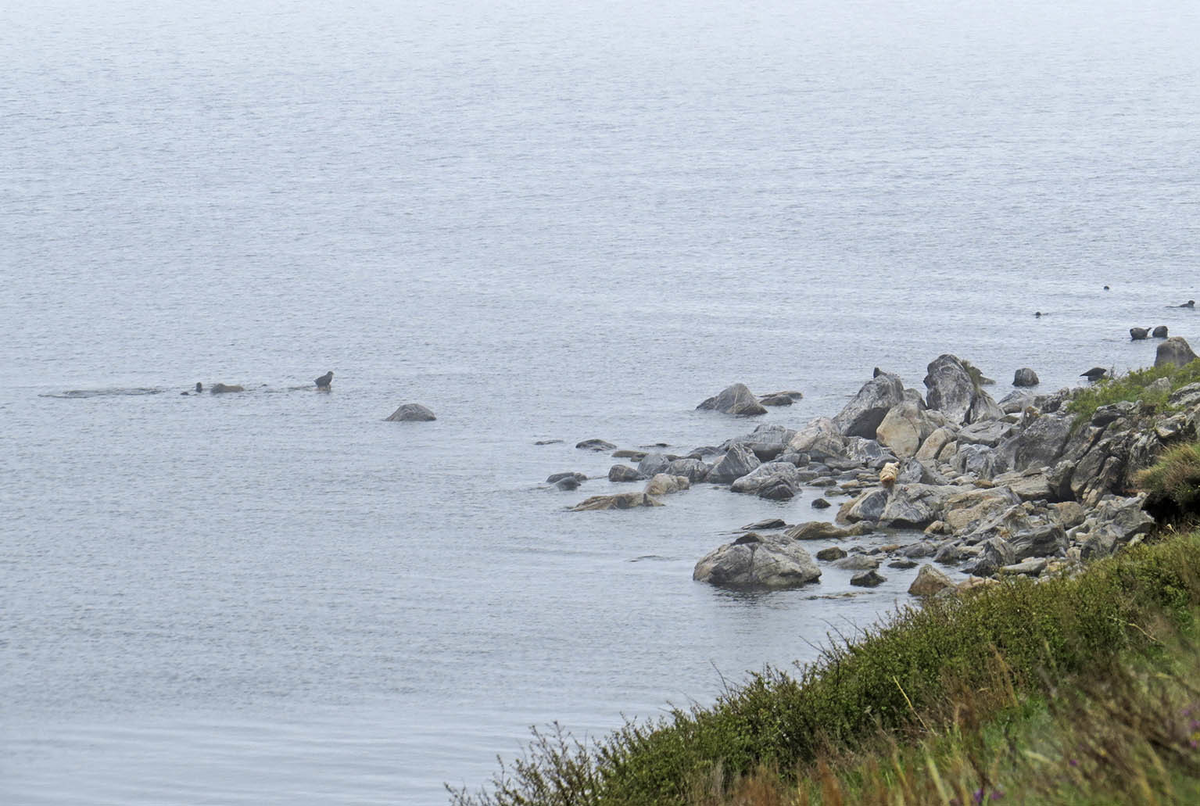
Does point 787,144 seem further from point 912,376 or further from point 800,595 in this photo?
point 800,595

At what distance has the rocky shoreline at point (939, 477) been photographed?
3719cm

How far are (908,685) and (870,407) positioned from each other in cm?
4580

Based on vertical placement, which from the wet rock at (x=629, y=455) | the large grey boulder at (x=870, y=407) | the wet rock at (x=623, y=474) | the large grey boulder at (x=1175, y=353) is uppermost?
the large grey boulder at (x=1175, y=353)

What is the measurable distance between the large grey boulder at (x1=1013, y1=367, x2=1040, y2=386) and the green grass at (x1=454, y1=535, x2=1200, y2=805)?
2242 inches

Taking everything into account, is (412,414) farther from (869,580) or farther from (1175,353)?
(1175,353)

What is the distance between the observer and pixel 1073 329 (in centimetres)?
8375

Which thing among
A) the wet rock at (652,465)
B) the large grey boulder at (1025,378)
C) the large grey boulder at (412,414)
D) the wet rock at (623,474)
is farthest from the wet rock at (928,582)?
the large grey boulder at (412,414)

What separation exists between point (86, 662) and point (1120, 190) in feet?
388

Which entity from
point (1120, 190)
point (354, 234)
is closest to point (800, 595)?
point (354, 234)

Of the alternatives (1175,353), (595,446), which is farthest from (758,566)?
(1175,353)

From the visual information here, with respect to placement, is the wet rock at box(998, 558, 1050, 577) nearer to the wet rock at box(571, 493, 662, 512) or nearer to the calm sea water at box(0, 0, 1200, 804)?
the calm sea water at box(0, 0, 1200, 804)

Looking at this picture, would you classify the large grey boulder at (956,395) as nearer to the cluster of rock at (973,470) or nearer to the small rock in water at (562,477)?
the cluster of rock at (973,470)

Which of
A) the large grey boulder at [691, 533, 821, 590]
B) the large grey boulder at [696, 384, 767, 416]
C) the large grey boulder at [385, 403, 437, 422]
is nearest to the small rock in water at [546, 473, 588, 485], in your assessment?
the large grey boulder at [696, 384, 767, 416]

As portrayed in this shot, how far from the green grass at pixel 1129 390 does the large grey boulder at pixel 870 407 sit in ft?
36.2
